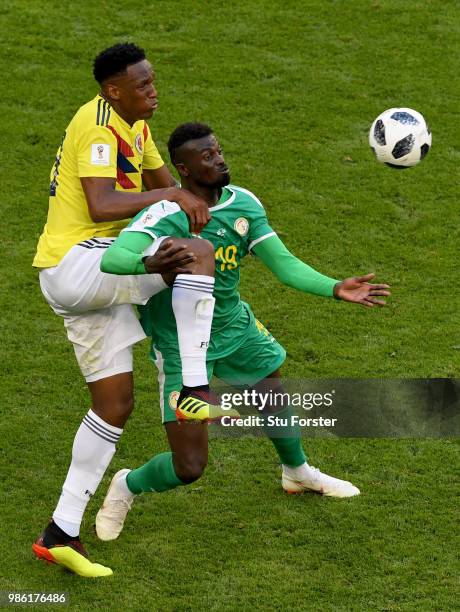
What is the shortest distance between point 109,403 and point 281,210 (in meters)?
4.46

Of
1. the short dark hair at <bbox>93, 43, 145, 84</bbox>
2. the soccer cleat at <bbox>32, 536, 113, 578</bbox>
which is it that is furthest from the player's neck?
the soccer cleat at <bbox>32, 536, 113, 578</bbox>

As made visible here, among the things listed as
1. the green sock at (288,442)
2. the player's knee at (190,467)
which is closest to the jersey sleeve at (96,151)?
the player's knee at (190,467)

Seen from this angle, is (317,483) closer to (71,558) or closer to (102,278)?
(71,558)

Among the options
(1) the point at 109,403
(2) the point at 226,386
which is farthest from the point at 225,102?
(1) the point at 109,403

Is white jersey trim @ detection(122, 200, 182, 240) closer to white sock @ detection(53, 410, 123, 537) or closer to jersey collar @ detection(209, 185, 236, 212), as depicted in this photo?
jersey collar @ detection(209, 185, 236, 212)

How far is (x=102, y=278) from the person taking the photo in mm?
6980

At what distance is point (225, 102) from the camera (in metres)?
12.5

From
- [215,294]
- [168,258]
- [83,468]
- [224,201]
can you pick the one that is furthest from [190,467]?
[224,201]

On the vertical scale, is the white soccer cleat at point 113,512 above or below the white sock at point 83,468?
below

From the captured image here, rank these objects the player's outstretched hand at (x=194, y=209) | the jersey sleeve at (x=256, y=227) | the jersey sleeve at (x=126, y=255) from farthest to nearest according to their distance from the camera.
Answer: the jersey sleeve at (x=256, y=227), the player's outstretched hand at (x=194, y=209), the jersey sleeve at (x=126, y=255)

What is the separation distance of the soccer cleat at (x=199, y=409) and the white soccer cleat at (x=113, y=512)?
86 cm

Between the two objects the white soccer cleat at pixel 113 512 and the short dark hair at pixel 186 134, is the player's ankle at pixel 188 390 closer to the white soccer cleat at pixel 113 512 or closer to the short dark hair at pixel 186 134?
the white soccer cleat at pixel 113 512

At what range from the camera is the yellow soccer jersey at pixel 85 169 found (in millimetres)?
6934

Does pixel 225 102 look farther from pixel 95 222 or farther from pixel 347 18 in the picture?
pixel 95 222
